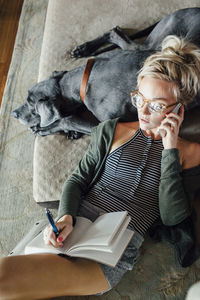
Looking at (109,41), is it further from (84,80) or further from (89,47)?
(84,80)

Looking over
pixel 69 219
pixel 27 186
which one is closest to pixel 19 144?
pixel 27 186

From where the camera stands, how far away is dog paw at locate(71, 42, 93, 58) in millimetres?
1745

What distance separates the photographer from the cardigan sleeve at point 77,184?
1.13 metres

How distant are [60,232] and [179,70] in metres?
0.73

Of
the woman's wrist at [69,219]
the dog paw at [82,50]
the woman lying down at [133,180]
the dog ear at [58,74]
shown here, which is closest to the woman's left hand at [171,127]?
the woman lying down at [133,180]

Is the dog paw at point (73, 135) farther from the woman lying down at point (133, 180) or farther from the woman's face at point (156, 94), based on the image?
the woman's face at point (156, 94)

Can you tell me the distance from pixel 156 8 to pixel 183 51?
79cm

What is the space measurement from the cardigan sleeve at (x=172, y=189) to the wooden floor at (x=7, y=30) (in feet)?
5.05

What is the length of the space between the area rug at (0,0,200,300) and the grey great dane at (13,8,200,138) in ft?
0.87

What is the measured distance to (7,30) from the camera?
258 cm

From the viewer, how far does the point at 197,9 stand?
150 centimetres

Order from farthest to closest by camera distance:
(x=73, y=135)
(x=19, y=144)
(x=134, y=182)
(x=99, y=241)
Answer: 1. (x=19, y=144)
2. (x=73, y=135)
3. (x=134, y=182)
4. (x=99, y=241)

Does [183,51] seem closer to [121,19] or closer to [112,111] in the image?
[112,111]

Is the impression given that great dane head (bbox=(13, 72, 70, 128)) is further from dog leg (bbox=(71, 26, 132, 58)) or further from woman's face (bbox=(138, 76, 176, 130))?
woman's face (bbox=(138, 76, 176, 130))
